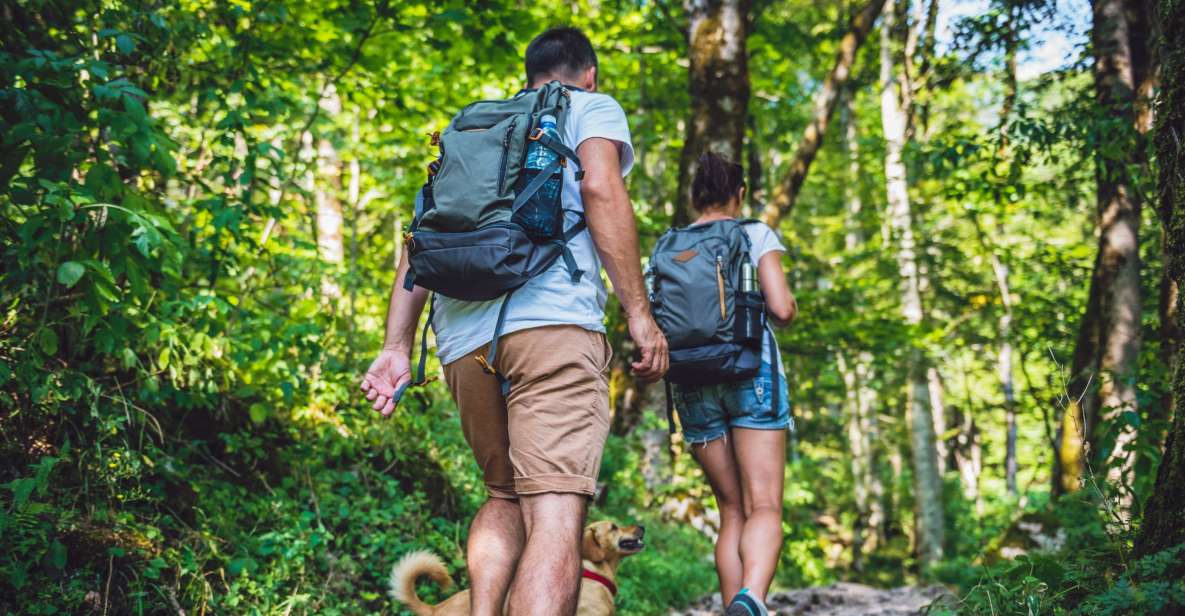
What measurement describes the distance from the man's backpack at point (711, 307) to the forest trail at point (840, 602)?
256cm

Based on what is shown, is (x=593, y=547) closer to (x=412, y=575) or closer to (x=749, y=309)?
(x=412, y=575)

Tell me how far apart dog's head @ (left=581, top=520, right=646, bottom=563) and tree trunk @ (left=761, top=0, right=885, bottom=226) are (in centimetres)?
604

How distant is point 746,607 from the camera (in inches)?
132

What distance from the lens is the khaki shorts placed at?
2561 mm

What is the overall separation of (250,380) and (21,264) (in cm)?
157

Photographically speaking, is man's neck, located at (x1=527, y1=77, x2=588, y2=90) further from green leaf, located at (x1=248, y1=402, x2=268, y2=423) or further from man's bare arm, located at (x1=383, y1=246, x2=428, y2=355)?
green leaf, located at (x1=248, y1=402, x2=268, y2=423)

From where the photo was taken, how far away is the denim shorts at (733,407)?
371cm

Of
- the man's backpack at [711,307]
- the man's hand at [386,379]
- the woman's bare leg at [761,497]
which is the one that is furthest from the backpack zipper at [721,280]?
the man's hand at [386,379]

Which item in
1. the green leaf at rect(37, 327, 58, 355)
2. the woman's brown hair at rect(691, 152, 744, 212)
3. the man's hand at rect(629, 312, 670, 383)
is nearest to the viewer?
the man's hand at rect(629, 312, 670, 383)

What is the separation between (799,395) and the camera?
51.1 feet

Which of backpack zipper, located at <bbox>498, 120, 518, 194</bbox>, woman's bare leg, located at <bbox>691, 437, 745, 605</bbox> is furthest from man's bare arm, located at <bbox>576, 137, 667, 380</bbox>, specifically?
woman's bare leg, located at <bbox>691, 437, 745, 605</bbox>

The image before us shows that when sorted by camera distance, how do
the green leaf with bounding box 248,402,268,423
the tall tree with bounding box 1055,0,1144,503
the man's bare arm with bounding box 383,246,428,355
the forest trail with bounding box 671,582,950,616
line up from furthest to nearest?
the tall tree with bounding box 1055,0,1144,503
the forest trail with bounding box 671,582,950,616
the green leaf with bounding box 248,402,268,423
the man's bare arm with bounding box 383,246,428,355

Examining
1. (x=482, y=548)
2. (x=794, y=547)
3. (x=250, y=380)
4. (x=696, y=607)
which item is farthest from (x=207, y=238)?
(x=794, y=547)

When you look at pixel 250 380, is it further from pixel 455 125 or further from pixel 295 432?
pixel 455 125
